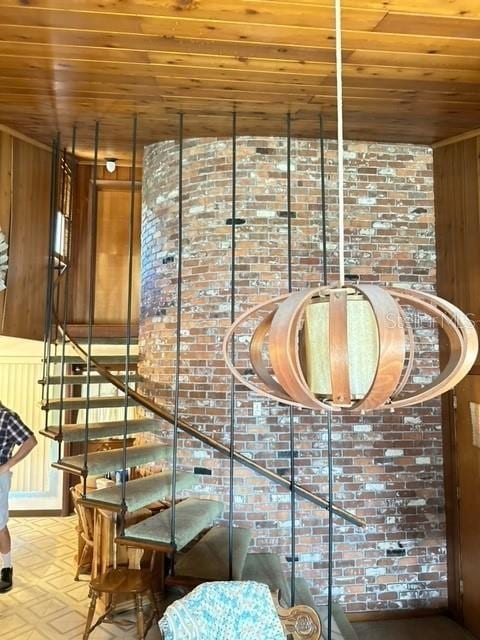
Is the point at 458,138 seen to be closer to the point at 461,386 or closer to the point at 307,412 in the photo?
the point at 461,386

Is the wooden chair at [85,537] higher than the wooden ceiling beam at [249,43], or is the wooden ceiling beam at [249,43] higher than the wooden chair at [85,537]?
the wooden ceiling beam at [249,43]

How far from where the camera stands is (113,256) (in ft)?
18.1

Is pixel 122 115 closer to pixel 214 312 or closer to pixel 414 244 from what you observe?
pixel 214 312

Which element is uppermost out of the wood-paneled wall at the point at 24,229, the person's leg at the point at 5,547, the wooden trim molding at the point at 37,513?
the wood-paneled wall at the point at 24,229

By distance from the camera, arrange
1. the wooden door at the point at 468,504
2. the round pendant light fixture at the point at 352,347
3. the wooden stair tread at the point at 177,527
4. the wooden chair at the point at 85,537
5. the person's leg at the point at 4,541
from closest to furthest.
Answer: the round pendant light fixture at the point at 352,347, the wooden stair tread at the point at 177,527, the wooden door at the point at 468,504, the person's leg at the point at 4,541, the wooden chair at the point at 85,537

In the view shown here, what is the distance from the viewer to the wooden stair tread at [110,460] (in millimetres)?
2730

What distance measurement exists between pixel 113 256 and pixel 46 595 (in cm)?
349

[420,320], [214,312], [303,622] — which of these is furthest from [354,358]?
[420,320]

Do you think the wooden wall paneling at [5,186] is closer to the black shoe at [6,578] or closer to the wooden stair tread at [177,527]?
the wooden stair tread at [177,527]

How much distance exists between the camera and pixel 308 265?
11.1 feet

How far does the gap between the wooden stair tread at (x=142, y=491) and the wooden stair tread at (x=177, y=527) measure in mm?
112

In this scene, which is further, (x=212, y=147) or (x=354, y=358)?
(x=212, y=147)

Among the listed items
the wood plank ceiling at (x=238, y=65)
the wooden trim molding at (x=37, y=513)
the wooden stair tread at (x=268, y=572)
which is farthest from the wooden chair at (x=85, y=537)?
the wood plank ceiling at (x=238, y=65)

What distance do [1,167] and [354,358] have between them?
333cm
